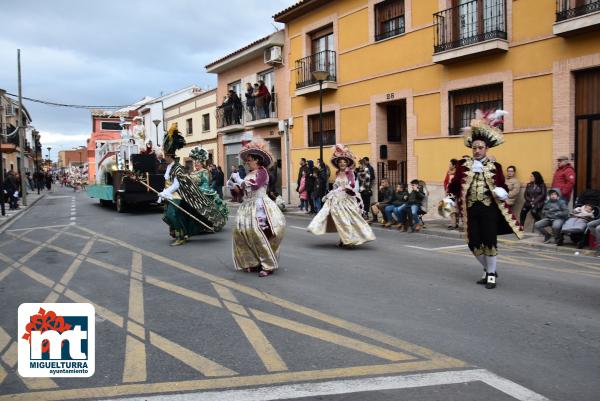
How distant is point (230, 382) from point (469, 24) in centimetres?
1299

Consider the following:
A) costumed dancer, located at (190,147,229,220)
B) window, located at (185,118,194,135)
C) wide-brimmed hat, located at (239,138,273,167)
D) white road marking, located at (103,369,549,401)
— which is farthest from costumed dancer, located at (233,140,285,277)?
window, located at (185,118,194,135)

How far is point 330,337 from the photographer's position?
A: 4.68 meters

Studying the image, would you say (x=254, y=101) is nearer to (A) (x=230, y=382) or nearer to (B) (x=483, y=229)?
(B) (x=483, y=229)

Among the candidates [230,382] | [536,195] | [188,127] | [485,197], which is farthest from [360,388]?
[188,127]

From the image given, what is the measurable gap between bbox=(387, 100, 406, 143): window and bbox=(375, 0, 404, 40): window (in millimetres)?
2384

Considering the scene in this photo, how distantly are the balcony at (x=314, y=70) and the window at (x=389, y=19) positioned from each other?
90.9 inches

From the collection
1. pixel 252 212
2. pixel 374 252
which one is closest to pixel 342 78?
pixel 374 252

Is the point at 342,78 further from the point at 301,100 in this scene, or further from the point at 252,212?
the point at 252,212

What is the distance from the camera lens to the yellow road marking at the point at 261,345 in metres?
4.05

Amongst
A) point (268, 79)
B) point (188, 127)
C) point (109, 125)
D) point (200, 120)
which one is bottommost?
point (188, 127)

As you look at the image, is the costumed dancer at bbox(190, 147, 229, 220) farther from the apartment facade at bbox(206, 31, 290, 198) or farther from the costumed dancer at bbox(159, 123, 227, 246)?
the apartment facade at bbox(206, 31, 290, 198)

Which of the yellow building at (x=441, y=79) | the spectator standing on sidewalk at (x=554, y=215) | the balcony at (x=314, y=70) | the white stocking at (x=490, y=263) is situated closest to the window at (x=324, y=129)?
the yellow building at (x=441, y=79)

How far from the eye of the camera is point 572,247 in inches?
386

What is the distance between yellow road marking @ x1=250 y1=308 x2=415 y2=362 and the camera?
4230 mm
